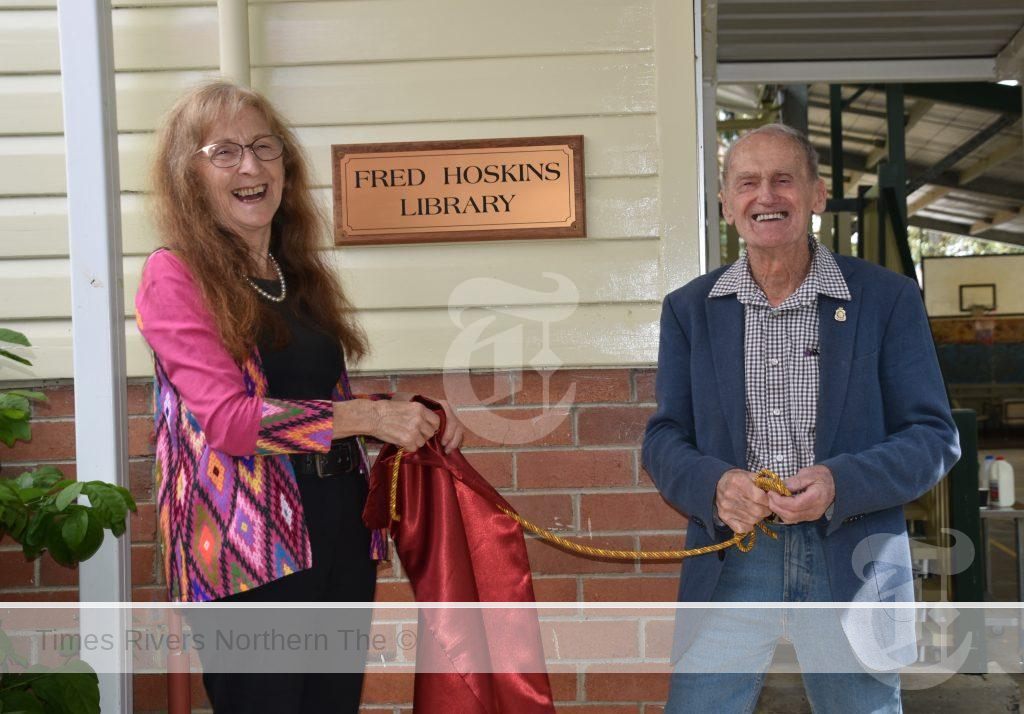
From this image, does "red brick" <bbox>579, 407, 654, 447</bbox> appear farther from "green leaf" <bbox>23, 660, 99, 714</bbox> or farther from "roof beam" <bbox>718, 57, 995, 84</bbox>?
"roof beam" <bbox>718, 57, 995, 84</bbox>

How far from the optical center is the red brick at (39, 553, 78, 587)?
297 centimetres

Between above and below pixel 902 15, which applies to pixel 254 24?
below

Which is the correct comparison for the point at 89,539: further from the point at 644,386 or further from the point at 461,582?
the point at 644,386

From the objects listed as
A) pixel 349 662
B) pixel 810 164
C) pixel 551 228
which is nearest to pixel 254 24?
pixel 551 228

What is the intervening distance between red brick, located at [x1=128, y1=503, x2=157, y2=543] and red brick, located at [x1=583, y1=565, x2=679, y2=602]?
132 centimetres

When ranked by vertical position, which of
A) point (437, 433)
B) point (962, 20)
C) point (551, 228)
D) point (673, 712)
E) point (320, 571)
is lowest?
point (673, 712)

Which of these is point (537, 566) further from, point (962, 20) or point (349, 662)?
point (962, 20)

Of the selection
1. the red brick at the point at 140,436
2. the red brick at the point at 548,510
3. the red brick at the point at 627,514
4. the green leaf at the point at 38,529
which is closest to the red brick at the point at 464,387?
the red brick at the point at 548,510

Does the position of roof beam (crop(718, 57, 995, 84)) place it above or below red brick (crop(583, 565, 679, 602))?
above

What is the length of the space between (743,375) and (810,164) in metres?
0.52

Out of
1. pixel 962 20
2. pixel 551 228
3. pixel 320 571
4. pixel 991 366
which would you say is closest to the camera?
pixel 320 571

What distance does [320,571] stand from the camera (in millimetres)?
2033

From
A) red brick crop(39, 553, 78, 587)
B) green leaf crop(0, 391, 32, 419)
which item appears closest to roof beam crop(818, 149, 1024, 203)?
red brick crop(39, 553, 78, 587)

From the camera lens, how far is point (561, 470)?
9.68 feet
